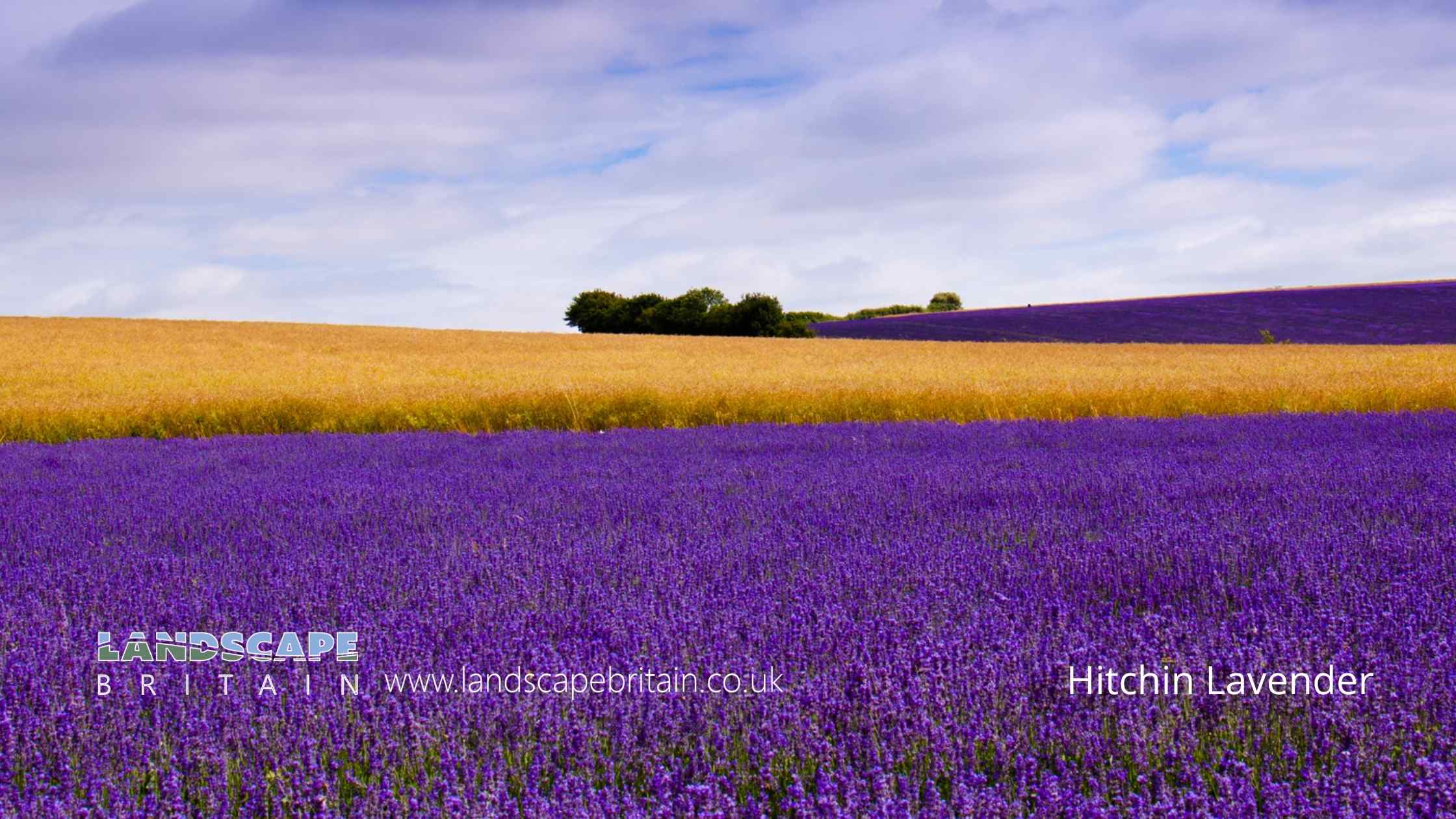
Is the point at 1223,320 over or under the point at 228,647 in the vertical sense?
over

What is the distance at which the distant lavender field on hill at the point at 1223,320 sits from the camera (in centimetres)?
3219

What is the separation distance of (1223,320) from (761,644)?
120 ft

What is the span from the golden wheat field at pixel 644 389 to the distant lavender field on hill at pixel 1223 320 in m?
9.99

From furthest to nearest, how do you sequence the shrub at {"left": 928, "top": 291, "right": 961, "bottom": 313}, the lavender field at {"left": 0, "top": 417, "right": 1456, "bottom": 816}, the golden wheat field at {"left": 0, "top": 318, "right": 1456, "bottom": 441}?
the shrub at {"left": 928, "top": 291, "right": 961, "bottom": 313} < the golden wheat field at {"left": 0, "top": 318, "right": 1456, "bottom": 441} < the lavender field at {"left": 0, "top": 417, "right": 1456, "bottom": 816}

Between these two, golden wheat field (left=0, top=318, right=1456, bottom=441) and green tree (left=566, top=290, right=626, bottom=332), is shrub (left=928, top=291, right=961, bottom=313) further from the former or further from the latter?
golden wheat field (left=0, top=318, right=1456, bottom=441)

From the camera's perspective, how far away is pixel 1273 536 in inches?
164

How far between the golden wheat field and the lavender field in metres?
6.52

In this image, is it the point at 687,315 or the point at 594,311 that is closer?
the point at 687,315

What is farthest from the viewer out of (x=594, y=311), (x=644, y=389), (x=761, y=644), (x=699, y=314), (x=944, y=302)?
(x=944, y=302)

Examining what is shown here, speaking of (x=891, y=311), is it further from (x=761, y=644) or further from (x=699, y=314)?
(x=761, y=644)

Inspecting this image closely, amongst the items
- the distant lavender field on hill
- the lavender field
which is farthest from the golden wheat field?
the distant lavender field on hill

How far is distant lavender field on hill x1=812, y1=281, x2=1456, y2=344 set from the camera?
1267 inches

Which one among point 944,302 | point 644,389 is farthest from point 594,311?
point 644,389

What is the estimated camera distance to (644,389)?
1319 cm
